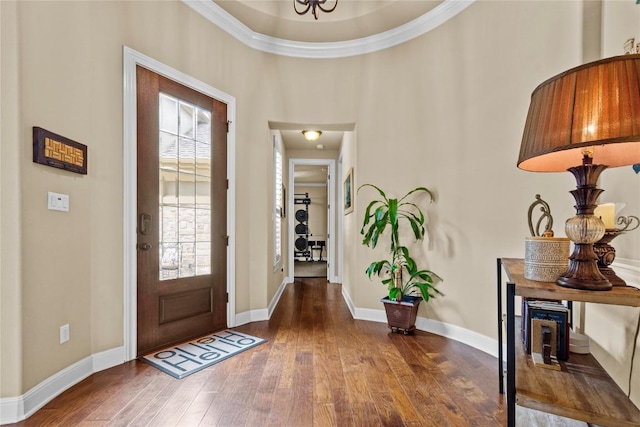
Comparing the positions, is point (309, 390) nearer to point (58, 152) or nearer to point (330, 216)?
point (58, 152)

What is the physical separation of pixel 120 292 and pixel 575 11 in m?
3.63

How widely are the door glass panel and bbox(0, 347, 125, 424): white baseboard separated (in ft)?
2.18

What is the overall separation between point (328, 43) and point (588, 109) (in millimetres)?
3082

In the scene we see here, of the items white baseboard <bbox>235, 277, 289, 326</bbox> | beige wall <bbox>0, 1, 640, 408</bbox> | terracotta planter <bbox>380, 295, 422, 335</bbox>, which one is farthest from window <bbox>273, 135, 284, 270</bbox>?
A: terracotta planter <bbox>380, 295, 422, 335</bbox>

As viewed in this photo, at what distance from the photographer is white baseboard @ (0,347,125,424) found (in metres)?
1.67

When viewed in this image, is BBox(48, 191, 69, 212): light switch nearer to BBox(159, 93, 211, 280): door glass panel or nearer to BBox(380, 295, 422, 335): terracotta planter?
BBox(159, 93, 211, 280): door glass panel

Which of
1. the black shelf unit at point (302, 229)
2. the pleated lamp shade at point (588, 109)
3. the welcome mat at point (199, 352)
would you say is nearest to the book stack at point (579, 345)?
the pleated lamp shade at point (588, 109)

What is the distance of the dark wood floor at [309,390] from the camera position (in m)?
1.70

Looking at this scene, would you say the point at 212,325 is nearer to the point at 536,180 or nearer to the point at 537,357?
the point at 537,357

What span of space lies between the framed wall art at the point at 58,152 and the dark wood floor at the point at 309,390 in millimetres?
1418

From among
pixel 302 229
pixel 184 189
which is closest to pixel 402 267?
pixel 184 189

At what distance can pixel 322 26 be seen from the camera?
3.20 m

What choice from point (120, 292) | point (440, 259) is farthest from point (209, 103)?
point (440, 259)

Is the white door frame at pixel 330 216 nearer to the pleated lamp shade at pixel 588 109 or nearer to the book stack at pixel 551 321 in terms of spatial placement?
the book stack at pixel 551 321
